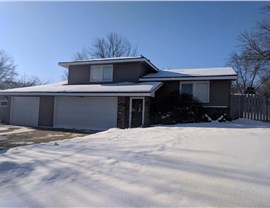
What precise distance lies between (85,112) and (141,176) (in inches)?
498

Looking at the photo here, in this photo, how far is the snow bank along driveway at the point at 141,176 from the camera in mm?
3426

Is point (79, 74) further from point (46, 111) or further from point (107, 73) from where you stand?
point (46, 111)

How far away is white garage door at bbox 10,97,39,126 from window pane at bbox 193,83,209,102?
11097mm

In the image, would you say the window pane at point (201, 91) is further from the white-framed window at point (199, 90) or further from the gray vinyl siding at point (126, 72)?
the gray vinyl siding at point (126, 72)

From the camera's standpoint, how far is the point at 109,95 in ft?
48.9

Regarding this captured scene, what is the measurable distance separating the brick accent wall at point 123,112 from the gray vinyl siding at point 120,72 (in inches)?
106

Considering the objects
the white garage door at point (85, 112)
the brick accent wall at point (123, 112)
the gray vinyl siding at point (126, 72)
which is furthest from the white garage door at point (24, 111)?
the brick accent wall at point (123, 112)

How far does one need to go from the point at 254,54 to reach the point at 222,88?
10931 millimetres

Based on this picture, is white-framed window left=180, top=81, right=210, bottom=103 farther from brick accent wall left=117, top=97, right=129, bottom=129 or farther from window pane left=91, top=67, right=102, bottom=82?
window pane left=91, top=67, right=102, bottom=82

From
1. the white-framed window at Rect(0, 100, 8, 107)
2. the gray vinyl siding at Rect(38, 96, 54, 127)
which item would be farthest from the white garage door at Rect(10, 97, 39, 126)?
the white-framed window at Rect(0, 100, 8, 107)

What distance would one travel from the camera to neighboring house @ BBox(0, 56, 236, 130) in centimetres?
1529

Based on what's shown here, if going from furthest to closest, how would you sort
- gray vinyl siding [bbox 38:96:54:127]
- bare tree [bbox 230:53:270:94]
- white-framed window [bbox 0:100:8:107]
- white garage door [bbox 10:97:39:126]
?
bare tree [bbox 230:53:270:94] → white-framed window [bbox 0:100:8:107] → white garage door [bbox 10:97:39:126] → gray vinyl siding [bbox 38:96:54:127]

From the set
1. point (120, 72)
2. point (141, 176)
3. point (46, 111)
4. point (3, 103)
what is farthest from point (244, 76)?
point (141, 176)

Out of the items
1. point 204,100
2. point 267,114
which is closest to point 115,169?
point 204,100
